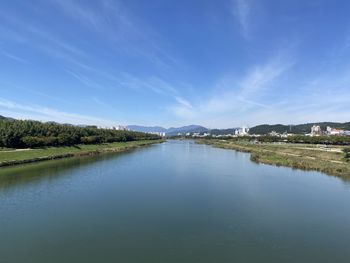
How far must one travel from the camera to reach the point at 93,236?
35.1ft

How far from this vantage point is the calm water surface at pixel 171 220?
371 inches

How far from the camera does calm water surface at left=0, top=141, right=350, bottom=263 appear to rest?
943 centimetres

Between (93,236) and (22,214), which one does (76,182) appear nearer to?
(22,214)

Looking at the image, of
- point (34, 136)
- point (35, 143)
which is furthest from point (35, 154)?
point (34, 136)

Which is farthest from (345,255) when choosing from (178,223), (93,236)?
(93,236)

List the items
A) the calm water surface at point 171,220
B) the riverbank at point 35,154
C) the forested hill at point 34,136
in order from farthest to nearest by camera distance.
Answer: the forested hill at point 34,136 < the riverbank at point 35,154 < the calm water surface at point 171,220

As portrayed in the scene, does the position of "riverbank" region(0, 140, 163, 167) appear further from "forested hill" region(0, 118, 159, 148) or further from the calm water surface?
the calm water surface

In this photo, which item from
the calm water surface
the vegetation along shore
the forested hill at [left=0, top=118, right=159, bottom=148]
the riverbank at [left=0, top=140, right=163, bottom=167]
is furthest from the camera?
the forested hill at [left=0, top=118, right=159, bottom=148]

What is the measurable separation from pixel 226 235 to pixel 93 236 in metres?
4.67

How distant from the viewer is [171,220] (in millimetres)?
12820

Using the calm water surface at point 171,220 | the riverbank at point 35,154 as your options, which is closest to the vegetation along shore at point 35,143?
the riverbank at point 35,154

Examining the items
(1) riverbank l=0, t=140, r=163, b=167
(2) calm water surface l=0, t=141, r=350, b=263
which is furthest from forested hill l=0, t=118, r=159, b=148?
(2) calm water surface l=0, t=141, r=350, b=263

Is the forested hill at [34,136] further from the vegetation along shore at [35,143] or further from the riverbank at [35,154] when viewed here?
Result: the riverbank at [35,154]

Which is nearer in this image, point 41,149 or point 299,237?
point 299,237
